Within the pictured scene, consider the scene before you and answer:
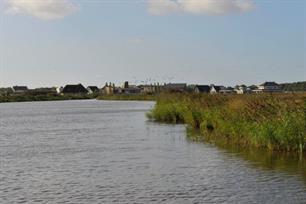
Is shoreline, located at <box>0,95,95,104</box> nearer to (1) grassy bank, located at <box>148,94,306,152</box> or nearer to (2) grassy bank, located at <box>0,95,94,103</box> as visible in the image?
(2) grassy bank, located at <box>0,95,94,103</box>

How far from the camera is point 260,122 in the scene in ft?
73.4

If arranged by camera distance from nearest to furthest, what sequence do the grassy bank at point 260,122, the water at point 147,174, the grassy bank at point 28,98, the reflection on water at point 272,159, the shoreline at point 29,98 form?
the water at point 147,174 → the reflection on water at point 272,159 → the grassy bank at point 260,122 → the grassy bank at point 28,98 → the shoreline at point 29,98

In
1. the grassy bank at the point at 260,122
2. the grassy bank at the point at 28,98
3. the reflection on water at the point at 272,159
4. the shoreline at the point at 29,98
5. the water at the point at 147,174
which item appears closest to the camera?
the water at the point at 147,174

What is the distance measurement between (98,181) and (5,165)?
5.56 m

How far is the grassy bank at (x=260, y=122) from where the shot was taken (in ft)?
67.0

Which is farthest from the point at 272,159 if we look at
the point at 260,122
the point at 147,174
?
the point at 147,174

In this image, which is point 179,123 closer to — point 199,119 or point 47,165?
point 199,119

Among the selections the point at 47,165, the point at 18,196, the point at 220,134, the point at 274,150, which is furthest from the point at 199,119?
the point at 18,196

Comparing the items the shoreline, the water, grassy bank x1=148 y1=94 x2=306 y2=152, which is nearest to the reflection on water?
the water

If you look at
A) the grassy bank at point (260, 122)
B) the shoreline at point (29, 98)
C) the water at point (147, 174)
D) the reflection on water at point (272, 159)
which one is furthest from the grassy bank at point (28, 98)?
the reflection on water at point (272, 159)

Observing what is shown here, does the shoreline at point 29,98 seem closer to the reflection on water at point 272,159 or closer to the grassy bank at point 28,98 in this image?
the grassy bank at point 28,98

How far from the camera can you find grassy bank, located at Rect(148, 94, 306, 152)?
2042 cm

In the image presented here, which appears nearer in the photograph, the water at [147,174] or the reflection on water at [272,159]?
the water at [147,174]

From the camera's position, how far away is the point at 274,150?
2125 cm
